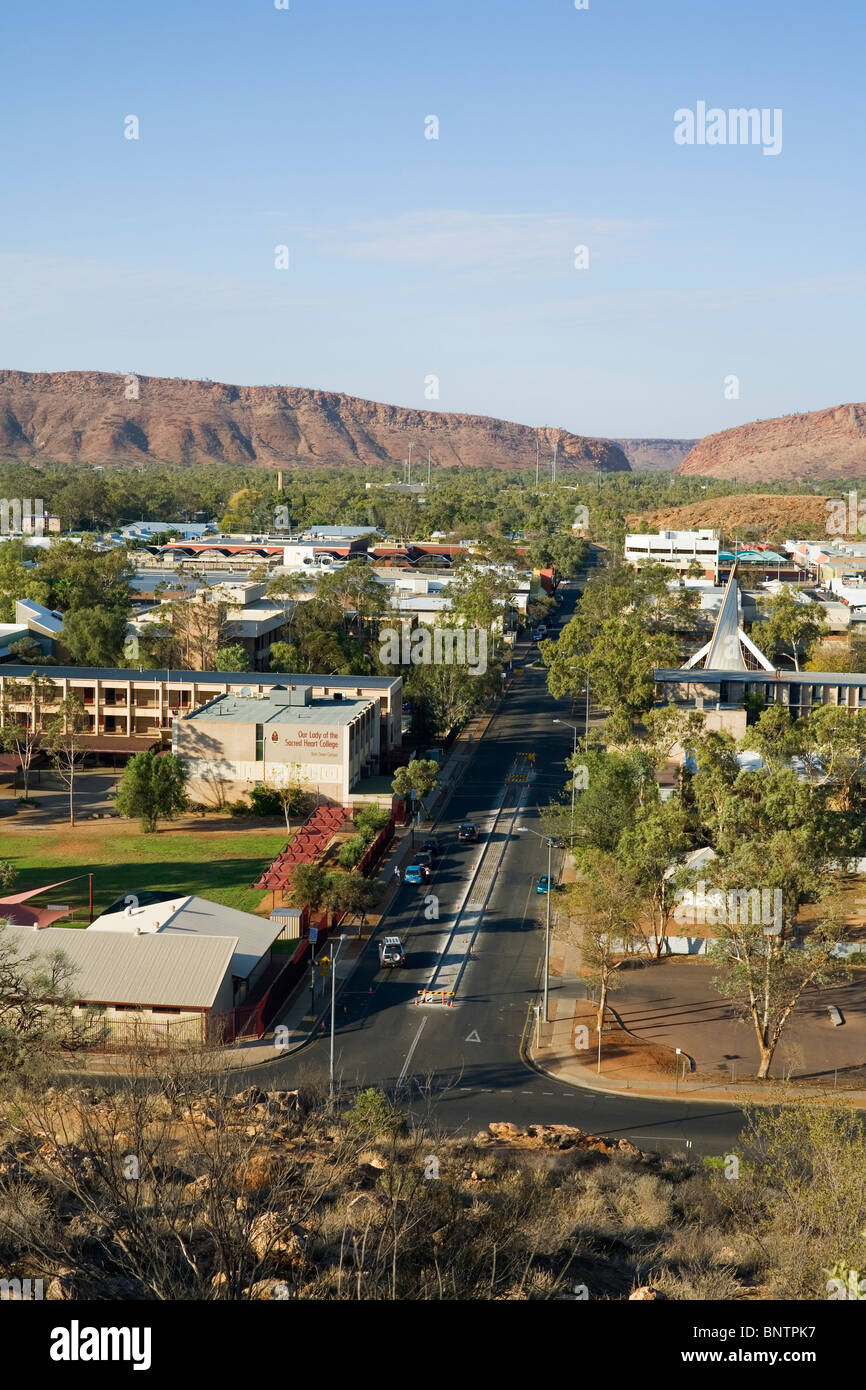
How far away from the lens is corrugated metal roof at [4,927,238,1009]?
30906 millimetres

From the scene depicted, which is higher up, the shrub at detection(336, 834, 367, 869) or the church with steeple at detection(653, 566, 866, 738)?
the church with steeple at detection(653, 566, 866, 738)

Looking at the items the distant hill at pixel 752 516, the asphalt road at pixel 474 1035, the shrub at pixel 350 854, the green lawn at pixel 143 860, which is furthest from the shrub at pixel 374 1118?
the distant hill at pixel 752 516

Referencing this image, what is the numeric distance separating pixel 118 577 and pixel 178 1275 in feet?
285

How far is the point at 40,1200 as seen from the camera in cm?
1652

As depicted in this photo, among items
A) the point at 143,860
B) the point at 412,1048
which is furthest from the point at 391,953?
the point at 143,860

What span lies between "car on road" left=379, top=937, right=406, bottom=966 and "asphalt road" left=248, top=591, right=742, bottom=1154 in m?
0.30

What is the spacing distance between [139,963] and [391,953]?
742cm

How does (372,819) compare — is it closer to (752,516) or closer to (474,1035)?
(474,1035)

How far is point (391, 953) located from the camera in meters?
35.3

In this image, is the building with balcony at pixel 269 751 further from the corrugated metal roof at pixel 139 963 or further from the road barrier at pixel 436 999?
the corrugated metal roof at pixel 139 963
